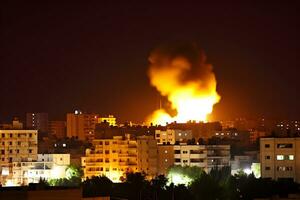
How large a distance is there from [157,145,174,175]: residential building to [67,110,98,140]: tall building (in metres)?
27.3

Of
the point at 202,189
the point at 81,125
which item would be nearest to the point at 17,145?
the point at 202,189

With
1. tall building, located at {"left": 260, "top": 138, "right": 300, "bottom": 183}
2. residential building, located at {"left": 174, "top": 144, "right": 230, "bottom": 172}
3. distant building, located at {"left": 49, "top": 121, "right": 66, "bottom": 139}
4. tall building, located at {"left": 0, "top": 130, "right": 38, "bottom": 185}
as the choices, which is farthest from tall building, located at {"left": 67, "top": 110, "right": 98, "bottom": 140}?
tall building, located at {"left": 260, "top": 138, "right": 300, "bottom": 183}

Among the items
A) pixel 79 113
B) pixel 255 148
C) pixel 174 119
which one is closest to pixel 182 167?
pixel 255 148

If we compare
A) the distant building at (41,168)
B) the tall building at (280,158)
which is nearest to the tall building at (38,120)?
the distant building at (41,168)

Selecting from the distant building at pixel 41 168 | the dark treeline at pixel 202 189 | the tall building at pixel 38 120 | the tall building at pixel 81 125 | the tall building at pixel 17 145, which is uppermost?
the tall building at pixel 38 120

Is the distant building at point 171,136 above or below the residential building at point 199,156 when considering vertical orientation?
above

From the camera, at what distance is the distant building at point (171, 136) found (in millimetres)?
56531

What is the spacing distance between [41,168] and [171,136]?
8943mm

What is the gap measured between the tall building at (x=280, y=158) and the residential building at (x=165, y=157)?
6.44 metres

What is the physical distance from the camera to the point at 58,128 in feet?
286

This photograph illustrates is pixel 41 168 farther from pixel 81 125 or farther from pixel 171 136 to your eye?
pixel 81 125

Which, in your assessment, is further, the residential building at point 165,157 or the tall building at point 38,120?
the tall building at point 38,120

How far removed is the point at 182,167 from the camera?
45.4 metres

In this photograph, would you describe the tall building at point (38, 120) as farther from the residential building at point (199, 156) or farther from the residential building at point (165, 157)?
the residential building at point (199, 156)
